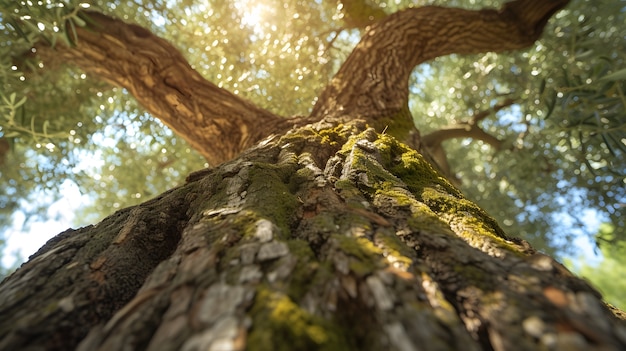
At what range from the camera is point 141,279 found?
158cm

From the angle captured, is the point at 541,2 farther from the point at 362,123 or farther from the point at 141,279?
the point at 141,279

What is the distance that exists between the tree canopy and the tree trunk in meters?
3.58

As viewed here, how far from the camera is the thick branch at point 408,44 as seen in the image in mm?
3627

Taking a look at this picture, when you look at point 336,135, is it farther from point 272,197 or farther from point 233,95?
point 233,95

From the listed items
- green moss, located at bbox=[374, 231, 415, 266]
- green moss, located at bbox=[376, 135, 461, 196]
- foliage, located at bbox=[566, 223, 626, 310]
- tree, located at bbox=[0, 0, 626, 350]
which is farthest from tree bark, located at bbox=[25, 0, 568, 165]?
foliage, located at bbox=[566, 223, 626, 310]

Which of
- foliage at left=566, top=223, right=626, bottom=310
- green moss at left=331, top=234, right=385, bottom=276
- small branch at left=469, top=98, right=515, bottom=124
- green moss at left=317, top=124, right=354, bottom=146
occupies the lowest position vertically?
foliage at left=566, top=223, right=626, bottom=310

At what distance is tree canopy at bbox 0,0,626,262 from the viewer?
17.8ft

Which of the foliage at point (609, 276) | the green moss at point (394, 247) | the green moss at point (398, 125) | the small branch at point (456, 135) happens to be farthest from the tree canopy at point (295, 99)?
the foliage at point (609, 276)

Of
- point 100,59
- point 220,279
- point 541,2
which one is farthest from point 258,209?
point 541,2

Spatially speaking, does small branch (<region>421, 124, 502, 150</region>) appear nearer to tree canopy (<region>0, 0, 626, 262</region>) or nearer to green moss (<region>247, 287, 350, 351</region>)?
tree canopy (<region>0, 0, 626, 262</region>)

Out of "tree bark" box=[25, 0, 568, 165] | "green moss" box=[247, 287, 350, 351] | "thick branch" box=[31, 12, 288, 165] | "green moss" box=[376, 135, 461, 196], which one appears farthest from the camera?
"thick branch" box=[31, 12, 288, 165]

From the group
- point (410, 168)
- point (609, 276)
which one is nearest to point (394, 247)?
point (410, 168)

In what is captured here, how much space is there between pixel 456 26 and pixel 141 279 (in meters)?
4.33

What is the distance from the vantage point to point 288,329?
1035mm
